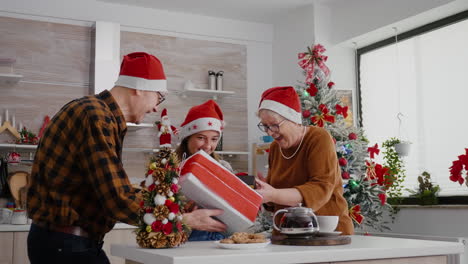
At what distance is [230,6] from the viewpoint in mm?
5223

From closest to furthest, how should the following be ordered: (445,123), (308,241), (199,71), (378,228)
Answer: (308,241), (445,123), (378,228), (199,71)

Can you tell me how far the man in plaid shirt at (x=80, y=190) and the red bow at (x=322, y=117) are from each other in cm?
271

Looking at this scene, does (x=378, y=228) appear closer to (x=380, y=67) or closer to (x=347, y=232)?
(x=380, y=67)

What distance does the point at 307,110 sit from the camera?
14.5ft

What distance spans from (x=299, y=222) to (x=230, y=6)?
380cm

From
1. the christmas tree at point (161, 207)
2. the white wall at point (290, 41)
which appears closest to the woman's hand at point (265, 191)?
the christmas tree at point (161, 207)

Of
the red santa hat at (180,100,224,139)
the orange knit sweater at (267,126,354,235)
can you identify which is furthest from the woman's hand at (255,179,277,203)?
the red santa hat at (180,100,224,139)

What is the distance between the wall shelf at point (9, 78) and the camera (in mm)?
4425

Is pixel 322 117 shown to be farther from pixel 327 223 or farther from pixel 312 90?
pixel 327 223

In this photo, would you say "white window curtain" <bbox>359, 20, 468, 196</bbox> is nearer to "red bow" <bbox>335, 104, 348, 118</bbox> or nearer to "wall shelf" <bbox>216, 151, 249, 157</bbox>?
"red bow" <bbox>335, 104, 348, 118</bbox>

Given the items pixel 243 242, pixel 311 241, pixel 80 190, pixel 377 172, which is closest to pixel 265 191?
pixel 311 241

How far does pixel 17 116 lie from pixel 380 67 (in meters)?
3.45

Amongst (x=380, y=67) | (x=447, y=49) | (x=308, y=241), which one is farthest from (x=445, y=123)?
(x=308, y=241)

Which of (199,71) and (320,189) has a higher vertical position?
(199,71)
